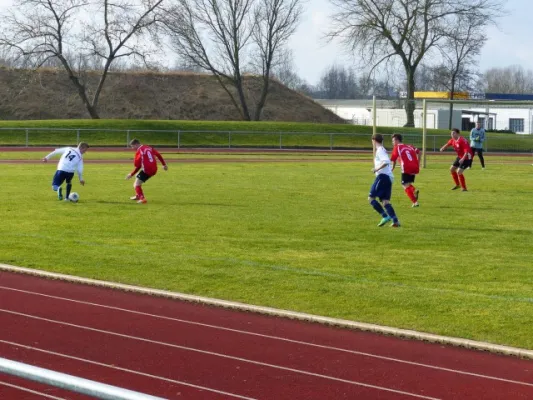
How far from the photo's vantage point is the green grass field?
9.79m

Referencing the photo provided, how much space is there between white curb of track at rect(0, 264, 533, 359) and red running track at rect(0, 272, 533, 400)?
0.12 metres

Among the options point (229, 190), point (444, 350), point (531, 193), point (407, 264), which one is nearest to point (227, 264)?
point (407, 264)

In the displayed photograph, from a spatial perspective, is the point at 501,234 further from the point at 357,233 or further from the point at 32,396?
the point at 32,396

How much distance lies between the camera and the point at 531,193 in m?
23.9

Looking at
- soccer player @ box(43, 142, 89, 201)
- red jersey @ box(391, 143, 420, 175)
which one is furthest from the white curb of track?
red jersey @ box(391, 143, 420, 175)

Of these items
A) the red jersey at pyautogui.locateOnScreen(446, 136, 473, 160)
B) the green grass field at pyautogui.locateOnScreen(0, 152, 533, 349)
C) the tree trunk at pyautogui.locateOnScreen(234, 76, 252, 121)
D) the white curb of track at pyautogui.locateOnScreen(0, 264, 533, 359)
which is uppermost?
the tree trunk at pyautogui.locateOnScreen(234, 76, 252, 121)

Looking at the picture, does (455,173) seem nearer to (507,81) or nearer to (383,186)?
(383,186)

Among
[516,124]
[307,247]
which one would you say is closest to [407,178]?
[307,247]

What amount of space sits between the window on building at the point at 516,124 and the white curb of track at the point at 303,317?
58.3 meters

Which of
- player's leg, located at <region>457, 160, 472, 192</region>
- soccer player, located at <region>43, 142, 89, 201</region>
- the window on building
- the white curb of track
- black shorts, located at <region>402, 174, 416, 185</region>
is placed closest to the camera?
the white curb of track

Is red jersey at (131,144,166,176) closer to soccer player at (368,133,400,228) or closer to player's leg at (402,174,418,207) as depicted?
player's leg at (402,174,418,207)

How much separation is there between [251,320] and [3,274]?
3919 mm

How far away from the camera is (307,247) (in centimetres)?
1384

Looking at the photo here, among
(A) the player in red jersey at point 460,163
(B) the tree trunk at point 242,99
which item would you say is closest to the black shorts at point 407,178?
(A) the player in red jersey at point 460,163
